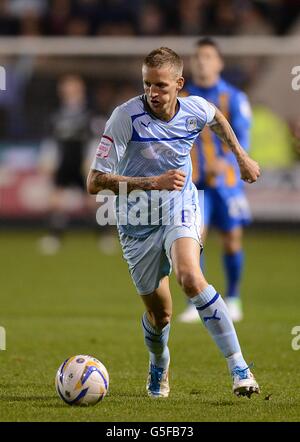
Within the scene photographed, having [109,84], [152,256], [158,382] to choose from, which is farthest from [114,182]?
[109,84]

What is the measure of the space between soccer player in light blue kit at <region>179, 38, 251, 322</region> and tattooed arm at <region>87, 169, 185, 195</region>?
392 centimetres

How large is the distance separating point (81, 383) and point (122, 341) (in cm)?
281

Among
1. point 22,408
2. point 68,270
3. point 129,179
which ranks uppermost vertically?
point 129,179

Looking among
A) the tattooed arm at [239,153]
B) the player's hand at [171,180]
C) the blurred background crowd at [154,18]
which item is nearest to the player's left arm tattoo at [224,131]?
the tattooed arm at [239,153]

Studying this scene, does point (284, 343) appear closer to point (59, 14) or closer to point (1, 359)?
point (1, 359)

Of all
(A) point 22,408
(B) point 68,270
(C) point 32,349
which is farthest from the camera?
(B) point 68,270

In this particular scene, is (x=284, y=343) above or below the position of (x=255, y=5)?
below

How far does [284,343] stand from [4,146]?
10948 mm

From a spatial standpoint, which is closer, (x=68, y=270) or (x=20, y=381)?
(x=20, y=381)

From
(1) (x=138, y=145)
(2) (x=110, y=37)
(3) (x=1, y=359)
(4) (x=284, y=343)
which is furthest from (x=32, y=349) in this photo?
(2) (x=110, y=37)

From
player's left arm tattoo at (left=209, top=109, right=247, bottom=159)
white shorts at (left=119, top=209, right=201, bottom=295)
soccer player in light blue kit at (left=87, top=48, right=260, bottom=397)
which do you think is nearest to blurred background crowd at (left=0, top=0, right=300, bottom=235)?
player's left arm tattoo at (left=209, top=109, right=247, bottom=159)

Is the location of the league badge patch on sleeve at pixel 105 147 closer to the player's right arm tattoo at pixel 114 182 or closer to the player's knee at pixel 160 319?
the player's right arm tattoo at pixel 114 182

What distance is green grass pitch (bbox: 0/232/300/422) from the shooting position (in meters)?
6.05

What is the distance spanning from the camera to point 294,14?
818 inches
